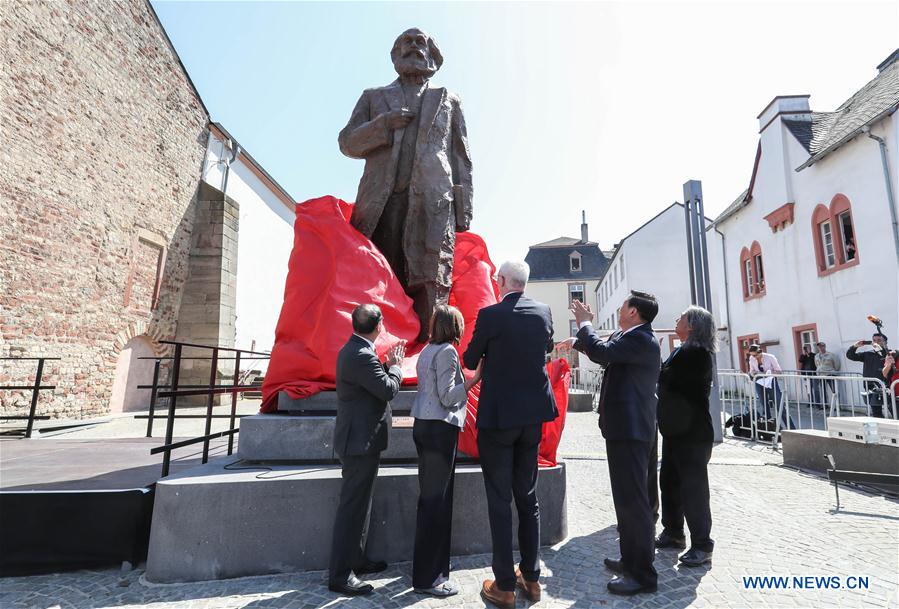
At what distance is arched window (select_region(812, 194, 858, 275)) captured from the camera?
1265 centimetres

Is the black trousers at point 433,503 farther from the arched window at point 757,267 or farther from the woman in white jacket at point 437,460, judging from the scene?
the arched window at point 757,267

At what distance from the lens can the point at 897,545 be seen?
3.27 m

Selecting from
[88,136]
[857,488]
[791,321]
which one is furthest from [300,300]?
[791,321]

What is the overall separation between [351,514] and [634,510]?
5.25 feet

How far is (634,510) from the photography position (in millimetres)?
2676

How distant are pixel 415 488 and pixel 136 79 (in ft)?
44.5

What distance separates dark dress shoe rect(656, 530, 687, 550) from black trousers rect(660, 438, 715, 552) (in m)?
0.03

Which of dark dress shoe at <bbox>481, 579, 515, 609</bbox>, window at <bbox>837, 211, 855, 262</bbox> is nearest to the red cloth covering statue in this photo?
dark dress shoe at <bbox>481, 579, 515, 609</bbox>

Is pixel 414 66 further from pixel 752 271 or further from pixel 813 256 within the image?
pixel 752 271

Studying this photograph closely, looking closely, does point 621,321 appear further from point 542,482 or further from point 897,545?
point 897,545

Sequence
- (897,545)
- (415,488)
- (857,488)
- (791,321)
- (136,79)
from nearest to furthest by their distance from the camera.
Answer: (415,488) < (897,545) < (857,488) < (136,79) < (791,321)

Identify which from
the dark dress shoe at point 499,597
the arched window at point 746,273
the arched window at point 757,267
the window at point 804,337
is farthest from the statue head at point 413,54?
the arched window at point 746,273

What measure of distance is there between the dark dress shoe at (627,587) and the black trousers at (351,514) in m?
1.43

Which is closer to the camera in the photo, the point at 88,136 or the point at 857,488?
the point at 857,488
